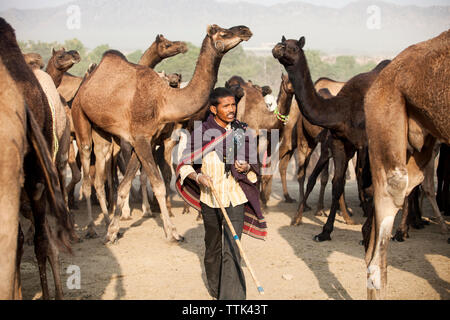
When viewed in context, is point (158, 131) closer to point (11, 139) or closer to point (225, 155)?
point (225, 155)

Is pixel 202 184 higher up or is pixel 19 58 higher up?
pixel 19 58

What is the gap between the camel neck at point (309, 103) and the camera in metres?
7.62

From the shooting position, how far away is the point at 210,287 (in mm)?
5219

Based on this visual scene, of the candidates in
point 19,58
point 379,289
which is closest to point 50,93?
point 19,58

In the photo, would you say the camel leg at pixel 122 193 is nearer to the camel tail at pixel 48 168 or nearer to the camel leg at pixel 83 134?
the camel leg at pixel 83 134

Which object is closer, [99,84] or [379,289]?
[379,289]

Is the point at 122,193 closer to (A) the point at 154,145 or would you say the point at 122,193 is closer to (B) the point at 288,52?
(A) the point at 154,145

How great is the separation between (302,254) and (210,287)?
219 cm

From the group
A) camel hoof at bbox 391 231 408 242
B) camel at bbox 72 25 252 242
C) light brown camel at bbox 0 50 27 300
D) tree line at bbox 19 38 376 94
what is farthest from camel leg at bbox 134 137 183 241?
tree line at bbox 19 38 376 94

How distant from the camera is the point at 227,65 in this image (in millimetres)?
71438

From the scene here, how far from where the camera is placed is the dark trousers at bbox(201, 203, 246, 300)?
186 inches

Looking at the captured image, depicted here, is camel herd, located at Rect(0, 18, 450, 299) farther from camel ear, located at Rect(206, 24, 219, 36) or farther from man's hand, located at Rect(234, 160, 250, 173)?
man's hand, located at Rect(234, 160, 250, 173)

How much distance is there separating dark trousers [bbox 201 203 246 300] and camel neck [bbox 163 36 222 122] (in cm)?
273

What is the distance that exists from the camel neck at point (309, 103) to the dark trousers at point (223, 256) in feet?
10.2
